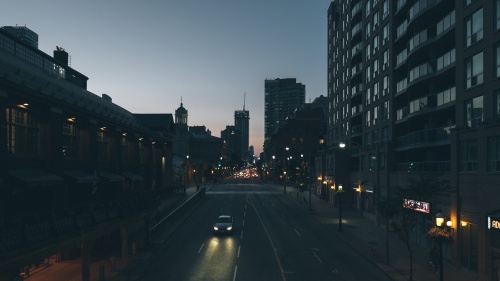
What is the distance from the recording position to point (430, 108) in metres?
39.3

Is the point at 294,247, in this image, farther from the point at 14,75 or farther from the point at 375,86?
the point at 375,86

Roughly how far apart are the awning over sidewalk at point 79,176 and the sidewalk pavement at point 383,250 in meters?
20.6

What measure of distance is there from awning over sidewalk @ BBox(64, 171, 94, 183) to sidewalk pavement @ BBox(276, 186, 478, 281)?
20.6 meters

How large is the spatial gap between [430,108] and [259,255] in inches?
762

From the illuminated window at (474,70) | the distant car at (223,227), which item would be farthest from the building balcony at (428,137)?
the distant car at (223,227)

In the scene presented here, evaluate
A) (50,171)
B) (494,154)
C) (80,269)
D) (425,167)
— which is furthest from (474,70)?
(80,269)

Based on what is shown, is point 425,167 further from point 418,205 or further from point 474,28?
point 474,28

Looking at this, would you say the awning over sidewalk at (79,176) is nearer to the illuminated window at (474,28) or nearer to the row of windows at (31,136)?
the row of windows at (31,136)

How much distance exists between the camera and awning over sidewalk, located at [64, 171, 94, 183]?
3158 cm

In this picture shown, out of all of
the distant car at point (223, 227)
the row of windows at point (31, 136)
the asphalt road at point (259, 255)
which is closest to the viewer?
the row of windows at point (31, 136)

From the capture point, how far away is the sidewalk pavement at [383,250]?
1077 inches

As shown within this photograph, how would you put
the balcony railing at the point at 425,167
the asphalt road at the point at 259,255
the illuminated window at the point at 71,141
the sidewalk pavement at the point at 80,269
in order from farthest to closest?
the balcony railing at the point at 425,167 → the illuminated window at the point at 71,141 → the asphalt road at the point at 259,255 → the sidewalk pavement at the point at 80,269

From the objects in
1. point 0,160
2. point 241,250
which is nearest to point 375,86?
point 241,250

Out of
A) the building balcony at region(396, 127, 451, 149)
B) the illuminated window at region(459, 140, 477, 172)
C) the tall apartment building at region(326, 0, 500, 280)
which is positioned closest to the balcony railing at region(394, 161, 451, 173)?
the tall apartment building at region(326, 0, 500, 280)
